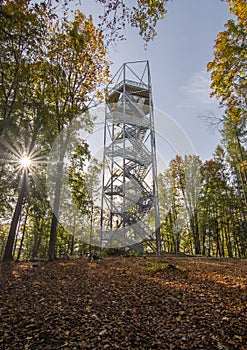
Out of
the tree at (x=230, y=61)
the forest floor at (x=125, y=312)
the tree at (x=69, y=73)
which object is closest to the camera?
the forest floor at (x=125, y=312)

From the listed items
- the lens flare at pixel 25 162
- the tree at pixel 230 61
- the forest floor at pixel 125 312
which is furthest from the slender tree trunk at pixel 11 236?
the tree at pixel 230 61

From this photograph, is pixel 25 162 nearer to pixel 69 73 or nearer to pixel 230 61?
pixel 69 73

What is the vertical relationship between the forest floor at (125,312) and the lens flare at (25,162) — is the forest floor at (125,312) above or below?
below

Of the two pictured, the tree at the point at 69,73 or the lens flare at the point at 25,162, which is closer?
the tree at the point at 69,73

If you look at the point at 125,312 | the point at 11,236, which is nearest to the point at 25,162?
the point at 11,236

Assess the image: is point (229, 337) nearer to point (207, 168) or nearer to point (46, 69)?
point (46, 69)

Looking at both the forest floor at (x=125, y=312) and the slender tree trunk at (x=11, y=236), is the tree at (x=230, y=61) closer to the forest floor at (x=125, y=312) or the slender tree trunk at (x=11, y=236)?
the forest floor at (x=125, y=312)

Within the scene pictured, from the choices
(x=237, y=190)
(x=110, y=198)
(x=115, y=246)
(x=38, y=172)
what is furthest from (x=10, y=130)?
(x=237, y=190)

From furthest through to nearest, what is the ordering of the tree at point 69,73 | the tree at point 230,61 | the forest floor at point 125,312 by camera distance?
1. the tree at point 69,73
2. the tree at point 230,61
3. the forest floor at point 125,312

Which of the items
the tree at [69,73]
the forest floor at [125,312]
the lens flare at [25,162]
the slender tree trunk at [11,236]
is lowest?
the forest floor at [125,312]

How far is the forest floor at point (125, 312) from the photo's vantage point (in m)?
3.25

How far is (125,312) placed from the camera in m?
4.22

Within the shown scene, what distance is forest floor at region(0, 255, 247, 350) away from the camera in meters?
3.25

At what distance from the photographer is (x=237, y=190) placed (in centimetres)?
2122
